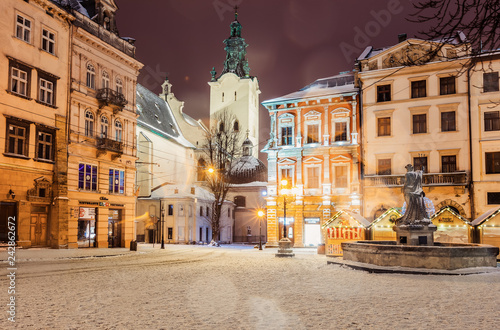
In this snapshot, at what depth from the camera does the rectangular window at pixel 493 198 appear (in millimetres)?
35719

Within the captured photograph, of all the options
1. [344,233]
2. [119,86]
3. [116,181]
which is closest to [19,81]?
[119,86]

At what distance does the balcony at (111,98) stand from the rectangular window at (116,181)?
471 centimetres

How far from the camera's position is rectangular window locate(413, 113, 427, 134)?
129ft

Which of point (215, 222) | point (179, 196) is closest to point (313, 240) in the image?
point (215, 222)

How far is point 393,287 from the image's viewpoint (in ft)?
40.5

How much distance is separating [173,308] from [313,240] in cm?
3546

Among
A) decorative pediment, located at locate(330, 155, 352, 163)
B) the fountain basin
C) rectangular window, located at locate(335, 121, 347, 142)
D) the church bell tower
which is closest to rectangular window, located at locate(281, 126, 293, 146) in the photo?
rectangular window, located at locate(335, 121, 347, 142)

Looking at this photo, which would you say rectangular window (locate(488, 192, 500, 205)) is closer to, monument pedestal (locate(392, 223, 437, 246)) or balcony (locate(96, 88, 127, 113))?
monument pedestal (locate(392, 223, 437, 246))

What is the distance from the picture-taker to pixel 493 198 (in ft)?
118

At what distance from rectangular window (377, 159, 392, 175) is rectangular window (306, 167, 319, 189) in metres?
5.92

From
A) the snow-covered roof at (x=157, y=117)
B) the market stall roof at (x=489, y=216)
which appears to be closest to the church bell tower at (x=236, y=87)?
the snow-covered roof at (x=157, y=117)

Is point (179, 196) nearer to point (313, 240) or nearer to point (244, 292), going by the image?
point (313, 240)

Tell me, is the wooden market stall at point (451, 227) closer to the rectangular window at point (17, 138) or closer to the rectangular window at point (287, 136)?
the rectangular window at point (287, 136)

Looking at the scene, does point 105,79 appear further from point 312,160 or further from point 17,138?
point 312,160
